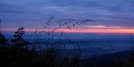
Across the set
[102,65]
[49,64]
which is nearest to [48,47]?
[49,64]

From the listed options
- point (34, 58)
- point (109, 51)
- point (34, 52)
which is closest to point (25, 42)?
point (34, 52)

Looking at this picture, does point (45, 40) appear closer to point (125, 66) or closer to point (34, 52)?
point (34, 52)

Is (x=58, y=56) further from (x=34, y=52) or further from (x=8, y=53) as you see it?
(x=8, y=53)

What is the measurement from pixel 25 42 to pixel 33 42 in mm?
365

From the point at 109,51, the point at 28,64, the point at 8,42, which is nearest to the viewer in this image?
the point at 28,64

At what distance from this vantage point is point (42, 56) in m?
6.45

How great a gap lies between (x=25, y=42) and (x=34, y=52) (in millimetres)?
326

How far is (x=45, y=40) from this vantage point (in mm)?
7125

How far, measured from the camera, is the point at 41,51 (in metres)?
6.73

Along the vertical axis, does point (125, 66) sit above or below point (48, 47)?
below

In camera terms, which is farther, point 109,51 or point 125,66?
point 109,51

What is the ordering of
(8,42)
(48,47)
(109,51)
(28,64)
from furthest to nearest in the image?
(109,51)
(48,47)
(8,42)
(28,64)

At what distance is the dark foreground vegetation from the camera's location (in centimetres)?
577

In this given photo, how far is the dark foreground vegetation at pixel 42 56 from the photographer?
227 inches
